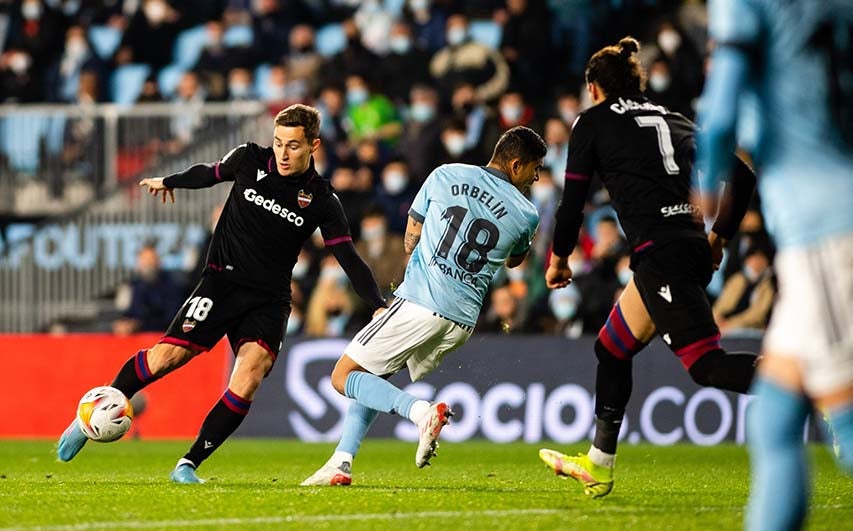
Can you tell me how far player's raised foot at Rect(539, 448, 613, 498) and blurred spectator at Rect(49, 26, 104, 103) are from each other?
14299 mm

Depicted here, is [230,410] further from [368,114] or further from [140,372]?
[368,114]

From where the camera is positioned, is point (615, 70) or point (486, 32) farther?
point (486, 32)

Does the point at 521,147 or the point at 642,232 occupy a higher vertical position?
the point at 521,147

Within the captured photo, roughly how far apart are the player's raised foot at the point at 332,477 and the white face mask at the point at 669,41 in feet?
32.3

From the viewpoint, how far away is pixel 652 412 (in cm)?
1406

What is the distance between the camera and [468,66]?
58.4 ft

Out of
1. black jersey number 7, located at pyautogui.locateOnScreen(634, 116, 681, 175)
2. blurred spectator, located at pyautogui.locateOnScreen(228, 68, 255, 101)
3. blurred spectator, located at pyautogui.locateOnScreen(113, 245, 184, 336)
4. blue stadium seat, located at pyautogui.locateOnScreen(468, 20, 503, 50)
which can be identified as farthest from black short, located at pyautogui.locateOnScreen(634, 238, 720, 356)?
blurred spectator, located at pyautogui.locateOnScreen(228, 68, 255, 101)

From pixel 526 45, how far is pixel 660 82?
90.2 inches

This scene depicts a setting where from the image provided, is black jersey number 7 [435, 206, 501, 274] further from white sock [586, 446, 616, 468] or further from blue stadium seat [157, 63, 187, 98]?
blue stadium seat [157, 63, 187, 98]

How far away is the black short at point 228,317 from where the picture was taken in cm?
852

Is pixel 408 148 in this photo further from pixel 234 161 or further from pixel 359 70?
pixel 234 161

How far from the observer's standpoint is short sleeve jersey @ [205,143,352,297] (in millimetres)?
8625

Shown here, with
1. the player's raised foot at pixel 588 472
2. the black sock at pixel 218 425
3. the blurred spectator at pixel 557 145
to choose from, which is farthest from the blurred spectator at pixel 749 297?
the player's raised foot at pixel 588 472

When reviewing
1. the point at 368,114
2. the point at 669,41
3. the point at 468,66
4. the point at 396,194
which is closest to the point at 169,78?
the point at 368,114
